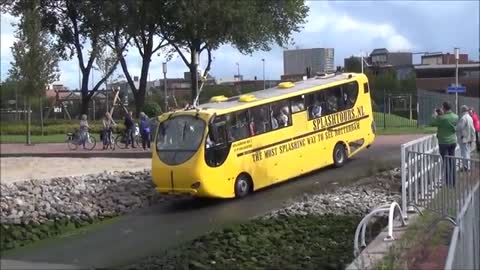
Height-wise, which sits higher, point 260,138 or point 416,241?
point 260,138

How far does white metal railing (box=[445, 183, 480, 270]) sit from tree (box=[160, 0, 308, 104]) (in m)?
1.50

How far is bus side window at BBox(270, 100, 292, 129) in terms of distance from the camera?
13781 millimetres

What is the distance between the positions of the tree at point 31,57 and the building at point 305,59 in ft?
5.27

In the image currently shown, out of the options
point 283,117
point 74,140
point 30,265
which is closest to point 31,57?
point 30,265

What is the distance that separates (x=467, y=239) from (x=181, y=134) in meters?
8.27

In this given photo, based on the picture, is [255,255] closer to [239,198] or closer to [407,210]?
→ [407,210]

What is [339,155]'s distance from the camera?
1608cm

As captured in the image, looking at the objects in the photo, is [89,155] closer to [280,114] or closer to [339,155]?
[280,114]

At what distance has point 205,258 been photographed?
22.6ft

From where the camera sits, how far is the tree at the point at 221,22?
332 centimetres

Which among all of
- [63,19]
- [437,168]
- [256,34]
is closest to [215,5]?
[256,34]

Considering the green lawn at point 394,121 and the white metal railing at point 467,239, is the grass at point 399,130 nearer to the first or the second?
the green lawn at point 394,121

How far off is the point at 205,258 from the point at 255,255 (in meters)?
0.59

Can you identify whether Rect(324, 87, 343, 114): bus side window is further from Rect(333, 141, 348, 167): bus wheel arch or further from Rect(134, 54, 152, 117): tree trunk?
Rect(134, 54, 152, 117): tree trunk
